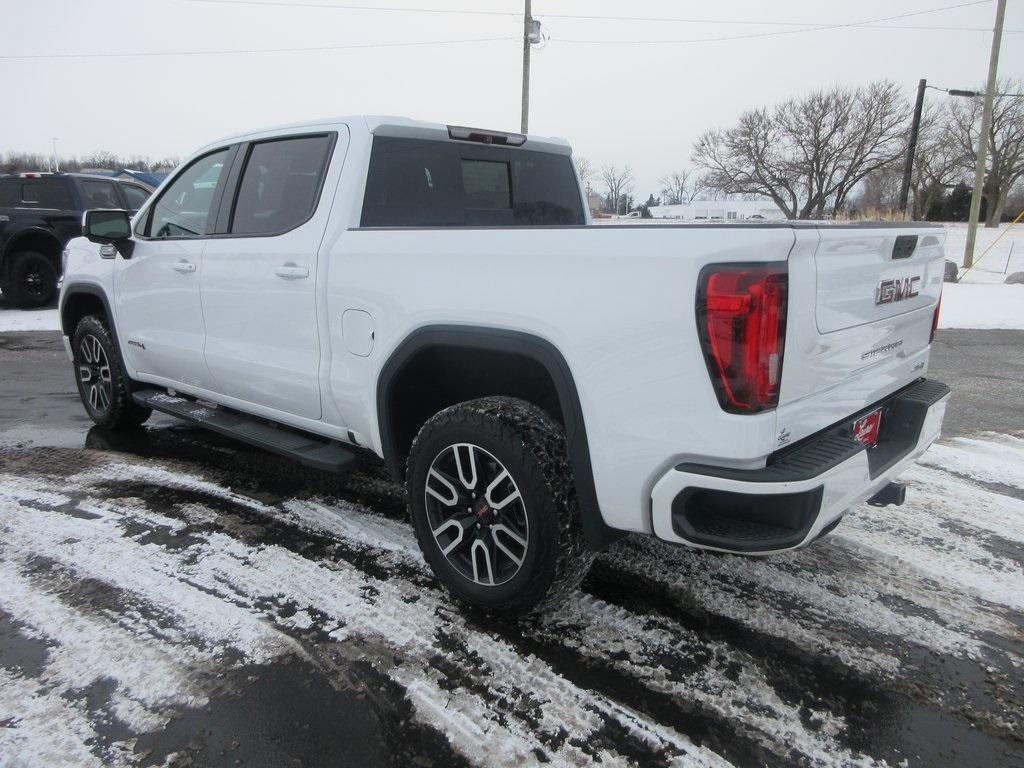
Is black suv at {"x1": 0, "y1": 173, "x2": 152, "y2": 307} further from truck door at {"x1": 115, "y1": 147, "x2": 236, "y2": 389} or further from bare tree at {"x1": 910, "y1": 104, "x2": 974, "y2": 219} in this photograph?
bare tree at {"x1": 910, "y1": 104, "x2": 974, "y2": 219}

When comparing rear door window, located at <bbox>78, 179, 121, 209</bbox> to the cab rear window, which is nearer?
the cab rear window

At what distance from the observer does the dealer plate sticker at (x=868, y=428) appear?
8.55 ft

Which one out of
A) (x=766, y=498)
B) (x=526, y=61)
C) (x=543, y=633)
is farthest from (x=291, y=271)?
(x=526, y=61)

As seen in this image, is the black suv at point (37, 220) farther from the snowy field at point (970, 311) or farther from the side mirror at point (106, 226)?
the side mirror at point (106, 226)

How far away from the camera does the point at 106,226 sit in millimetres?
4340

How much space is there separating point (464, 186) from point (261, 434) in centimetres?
168

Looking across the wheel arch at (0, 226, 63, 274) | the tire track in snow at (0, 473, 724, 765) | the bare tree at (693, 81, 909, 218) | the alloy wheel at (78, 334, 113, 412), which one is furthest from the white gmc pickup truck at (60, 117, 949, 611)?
the bare tree at (693, 81, 909, 218)

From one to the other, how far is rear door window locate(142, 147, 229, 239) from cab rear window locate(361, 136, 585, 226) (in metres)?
1.23

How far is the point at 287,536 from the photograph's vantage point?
11.5ft

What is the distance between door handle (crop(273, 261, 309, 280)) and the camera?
10.8ft

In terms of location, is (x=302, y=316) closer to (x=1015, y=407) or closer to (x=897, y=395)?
(x=897, y=395)

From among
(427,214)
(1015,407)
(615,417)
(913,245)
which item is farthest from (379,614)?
(1015,407)

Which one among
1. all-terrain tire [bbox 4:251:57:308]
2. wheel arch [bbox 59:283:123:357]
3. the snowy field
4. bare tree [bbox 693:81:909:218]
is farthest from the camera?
bare tree [bbox 693:81:909:218]

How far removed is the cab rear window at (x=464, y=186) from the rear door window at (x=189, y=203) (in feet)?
4.04
